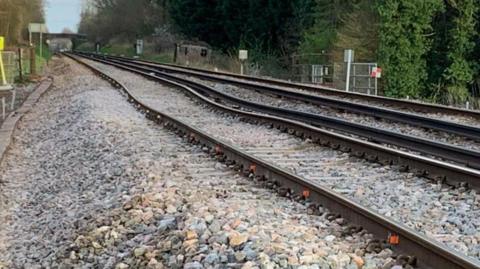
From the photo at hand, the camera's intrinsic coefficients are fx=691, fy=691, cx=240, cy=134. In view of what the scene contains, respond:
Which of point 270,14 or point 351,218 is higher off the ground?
point 270,14

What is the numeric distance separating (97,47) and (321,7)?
61196 millimetres

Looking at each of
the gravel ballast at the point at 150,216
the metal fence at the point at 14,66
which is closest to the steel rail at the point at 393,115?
the gravel ballast at the point at 150,216

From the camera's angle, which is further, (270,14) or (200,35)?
(200,35)

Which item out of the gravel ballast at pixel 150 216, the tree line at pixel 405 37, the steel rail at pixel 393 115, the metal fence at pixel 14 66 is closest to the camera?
the gravel ballast at pixel 150 216

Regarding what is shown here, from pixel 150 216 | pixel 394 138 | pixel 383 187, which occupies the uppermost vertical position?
pixel 394 138

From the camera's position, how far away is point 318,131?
11.5 meters

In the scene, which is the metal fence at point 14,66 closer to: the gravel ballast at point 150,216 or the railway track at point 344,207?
the gravel ballast at point 150,216

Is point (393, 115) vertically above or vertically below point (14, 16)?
below

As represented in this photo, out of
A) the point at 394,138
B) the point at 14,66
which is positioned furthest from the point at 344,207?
the point at 14,66

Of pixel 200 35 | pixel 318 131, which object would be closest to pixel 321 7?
pixel 200 35

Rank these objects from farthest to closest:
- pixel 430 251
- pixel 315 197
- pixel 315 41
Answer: pixel 315 41, pixel 315 197, pixel 430 251

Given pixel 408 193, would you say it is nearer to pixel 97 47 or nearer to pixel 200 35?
pixel 200 35

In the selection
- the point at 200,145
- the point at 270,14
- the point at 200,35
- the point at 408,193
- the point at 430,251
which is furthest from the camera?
the point at 200,35

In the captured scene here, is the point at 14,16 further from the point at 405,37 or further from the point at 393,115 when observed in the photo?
the point at 393,115
